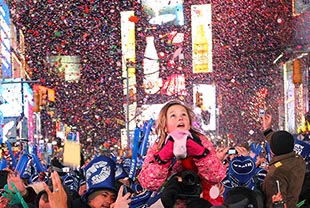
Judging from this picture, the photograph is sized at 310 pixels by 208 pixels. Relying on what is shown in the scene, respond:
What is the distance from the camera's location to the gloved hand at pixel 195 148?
16.3 feet

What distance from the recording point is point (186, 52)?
83.8m

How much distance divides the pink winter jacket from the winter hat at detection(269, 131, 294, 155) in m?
1.59

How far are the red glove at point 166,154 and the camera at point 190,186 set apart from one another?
0.35 metres

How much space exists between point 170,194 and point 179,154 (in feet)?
1.20

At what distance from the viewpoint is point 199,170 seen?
198 inches

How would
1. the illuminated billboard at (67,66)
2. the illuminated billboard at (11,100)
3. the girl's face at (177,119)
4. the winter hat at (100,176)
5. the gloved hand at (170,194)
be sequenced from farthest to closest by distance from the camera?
the illuminated billboard at (67,66)
the illuminated billboard at (11,100)
the winter hat at (100,176)
the girl's face at (177,119)
the gloved hand at (170,194)

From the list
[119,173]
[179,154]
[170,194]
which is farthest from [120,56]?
[170,194]

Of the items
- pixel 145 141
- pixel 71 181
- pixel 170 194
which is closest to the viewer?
pixel 170 194

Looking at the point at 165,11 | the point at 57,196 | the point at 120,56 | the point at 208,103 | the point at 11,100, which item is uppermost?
the point at 165,11

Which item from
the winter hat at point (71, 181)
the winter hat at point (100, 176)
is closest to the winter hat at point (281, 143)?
the winter hat at point (100, 176)

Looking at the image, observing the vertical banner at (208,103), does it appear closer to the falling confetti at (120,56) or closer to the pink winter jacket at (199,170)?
the falling confetti at (120,56)

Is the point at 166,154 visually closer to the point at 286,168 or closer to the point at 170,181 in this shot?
the point at 170,181

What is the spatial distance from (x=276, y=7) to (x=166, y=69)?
23013 millimetres

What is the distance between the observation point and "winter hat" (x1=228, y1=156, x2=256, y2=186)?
630 cm
